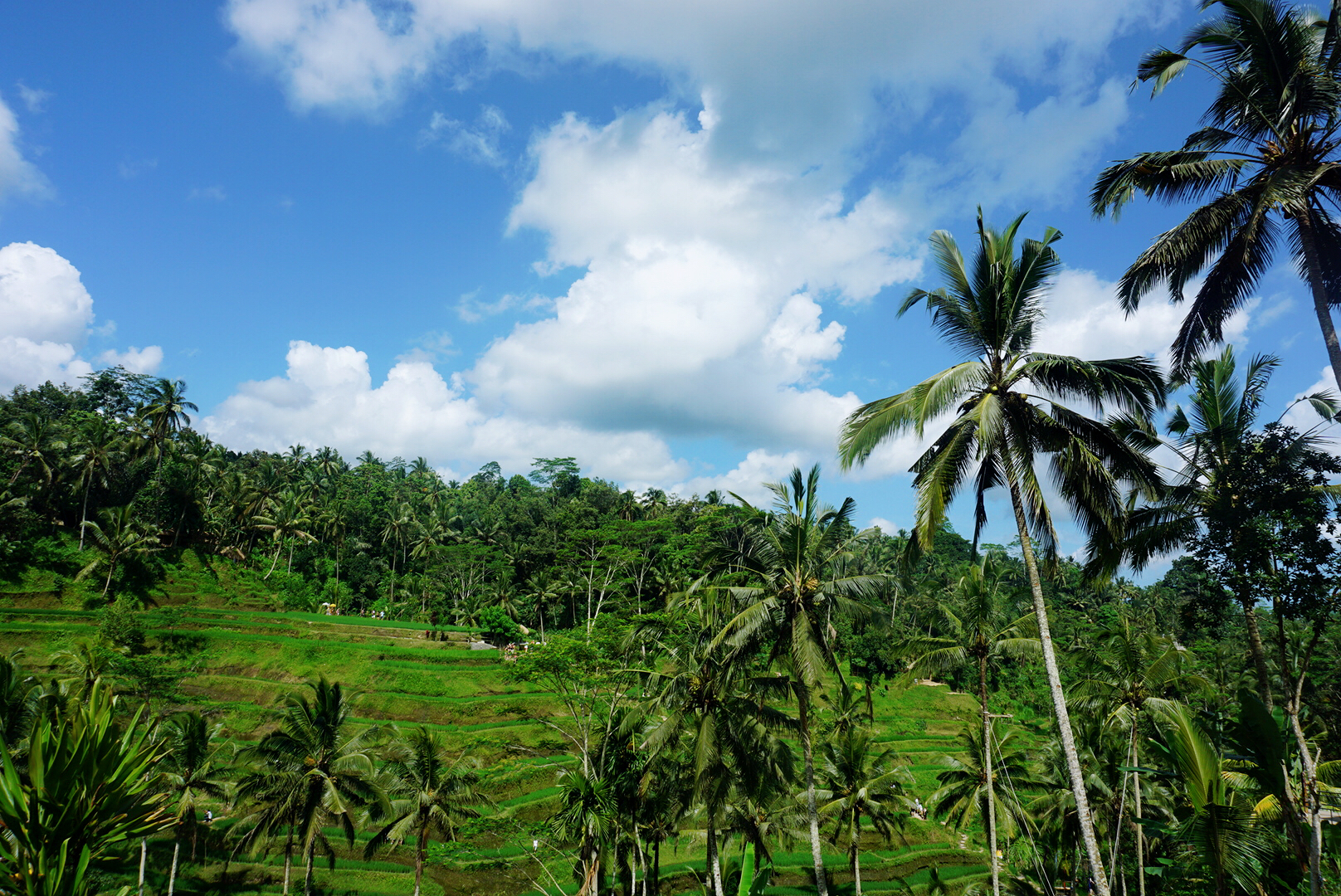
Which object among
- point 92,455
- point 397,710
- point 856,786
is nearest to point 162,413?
point 92,455

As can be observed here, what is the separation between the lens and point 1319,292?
9.67 metres

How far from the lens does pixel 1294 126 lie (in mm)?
9664

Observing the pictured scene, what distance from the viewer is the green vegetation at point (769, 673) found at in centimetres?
973

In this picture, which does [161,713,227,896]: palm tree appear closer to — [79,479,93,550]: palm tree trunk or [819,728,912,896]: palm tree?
[819,728,912,896]: palm tree

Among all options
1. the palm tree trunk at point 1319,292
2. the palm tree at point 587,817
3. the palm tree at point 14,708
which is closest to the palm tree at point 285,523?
the palm tree at point 14,708

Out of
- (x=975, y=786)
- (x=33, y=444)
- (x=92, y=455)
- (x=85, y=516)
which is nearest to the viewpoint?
(x=975, y=786)

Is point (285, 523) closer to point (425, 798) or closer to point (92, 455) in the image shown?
point (92, 455)

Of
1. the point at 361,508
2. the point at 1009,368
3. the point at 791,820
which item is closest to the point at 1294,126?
the point at 1009,368

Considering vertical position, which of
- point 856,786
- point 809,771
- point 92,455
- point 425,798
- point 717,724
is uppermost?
point 92,455

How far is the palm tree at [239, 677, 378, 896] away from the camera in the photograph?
2273cm

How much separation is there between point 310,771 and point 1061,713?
2362 centimetres

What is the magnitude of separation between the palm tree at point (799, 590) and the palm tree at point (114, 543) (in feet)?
158

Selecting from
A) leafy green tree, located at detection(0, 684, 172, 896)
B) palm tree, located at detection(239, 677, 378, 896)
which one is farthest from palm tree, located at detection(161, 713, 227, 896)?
leafy green tree, located at detection(0, 684, 172, 896)

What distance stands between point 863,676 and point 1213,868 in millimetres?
54526
